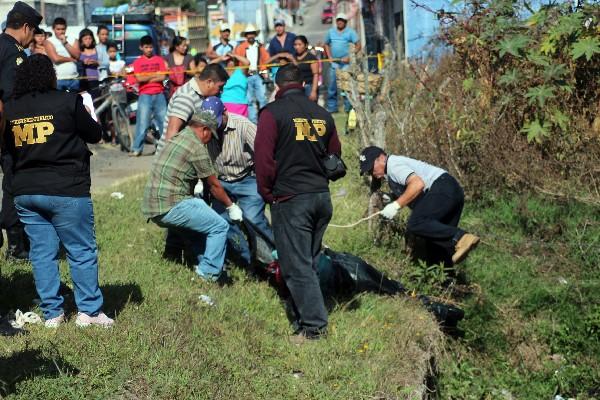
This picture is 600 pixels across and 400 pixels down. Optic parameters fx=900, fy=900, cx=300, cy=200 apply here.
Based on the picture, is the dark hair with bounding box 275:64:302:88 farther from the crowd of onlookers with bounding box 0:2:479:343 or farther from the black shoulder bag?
the black shoulder bag

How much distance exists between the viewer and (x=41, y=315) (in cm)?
634

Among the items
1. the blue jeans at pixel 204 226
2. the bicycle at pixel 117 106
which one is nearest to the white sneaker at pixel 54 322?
the blue jeans at pixel 204 226

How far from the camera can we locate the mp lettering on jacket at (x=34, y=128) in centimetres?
573

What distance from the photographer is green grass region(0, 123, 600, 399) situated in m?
5.44

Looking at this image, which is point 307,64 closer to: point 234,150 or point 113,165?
Answer: point 113,165

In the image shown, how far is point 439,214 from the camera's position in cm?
838

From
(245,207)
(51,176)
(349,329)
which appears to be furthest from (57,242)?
(245,207)

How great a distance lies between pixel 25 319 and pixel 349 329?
95.2 inches

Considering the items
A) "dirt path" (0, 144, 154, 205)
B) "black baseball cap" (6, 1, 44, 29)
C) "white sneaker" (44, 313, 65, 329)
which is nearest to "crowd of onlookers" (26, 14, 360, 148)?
"dirt path" (0, 144, 154, 205)

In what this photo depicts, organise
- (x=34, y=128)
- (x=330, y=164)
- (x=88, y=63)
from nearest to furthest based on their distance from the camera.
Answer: (x=34, y=128)
(x=330, y=164)
(x=88, y=63)

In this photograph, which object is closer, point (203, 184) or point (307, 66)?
point (203, 184)

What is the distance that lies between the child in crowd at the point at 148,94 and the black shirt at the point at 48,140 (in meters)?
8.38

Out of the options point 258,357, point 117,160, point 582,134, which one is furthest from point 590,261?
point 117,160

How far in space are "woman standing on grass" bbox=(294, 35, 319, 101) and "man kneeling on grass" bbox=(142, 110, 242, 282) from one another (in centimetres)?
849
